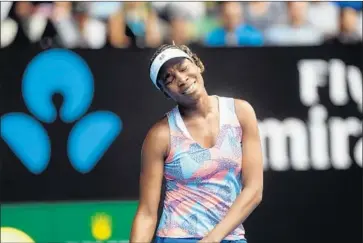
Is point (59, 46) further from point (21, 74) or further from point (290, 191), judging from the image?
point (290, 191)

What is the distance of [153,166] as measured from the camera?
137 inches

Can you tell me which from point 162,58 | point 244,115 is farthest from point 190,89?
point 244,115

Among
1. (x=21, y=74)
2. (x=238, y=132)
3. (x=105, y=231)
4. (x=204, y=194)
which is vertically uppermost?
(x=21, y=74)

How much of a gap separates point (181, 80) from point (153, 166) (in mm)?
353

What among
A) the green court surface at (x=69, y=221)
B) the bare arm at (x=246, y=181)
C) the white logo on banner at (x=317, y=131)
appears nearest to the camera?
the bare arm at (x=246, y=181)

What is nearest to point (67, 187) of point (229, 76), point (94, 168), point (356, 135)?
point (94, 168)

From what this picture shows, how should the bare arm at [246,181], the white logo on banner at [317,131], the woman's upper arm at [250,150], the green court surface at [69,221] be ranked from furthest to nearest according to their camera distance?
the white logo on banner at [317,131], the green court surface at [69,221], the woman's upper arm at [250,150], the bare arm at [246,181]

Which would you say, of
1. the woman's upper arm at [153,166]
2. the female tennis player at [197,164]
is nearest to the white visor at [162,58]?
the female tennis player at [197,164]

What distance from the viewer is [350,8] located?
6.07m

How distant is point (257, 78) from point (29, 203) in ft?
5.41

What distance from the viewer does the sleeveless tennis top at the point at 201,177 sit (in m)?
3.45

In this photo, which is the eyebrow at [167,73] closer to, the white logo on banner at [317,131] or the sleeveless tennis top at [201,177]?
the sleeveless tennis top at [201,177]

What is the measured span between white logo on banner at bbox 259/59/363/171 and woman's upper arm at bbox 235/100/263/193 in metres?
2.52

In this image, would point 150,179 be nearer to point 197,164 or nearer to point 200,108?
point 197,164
